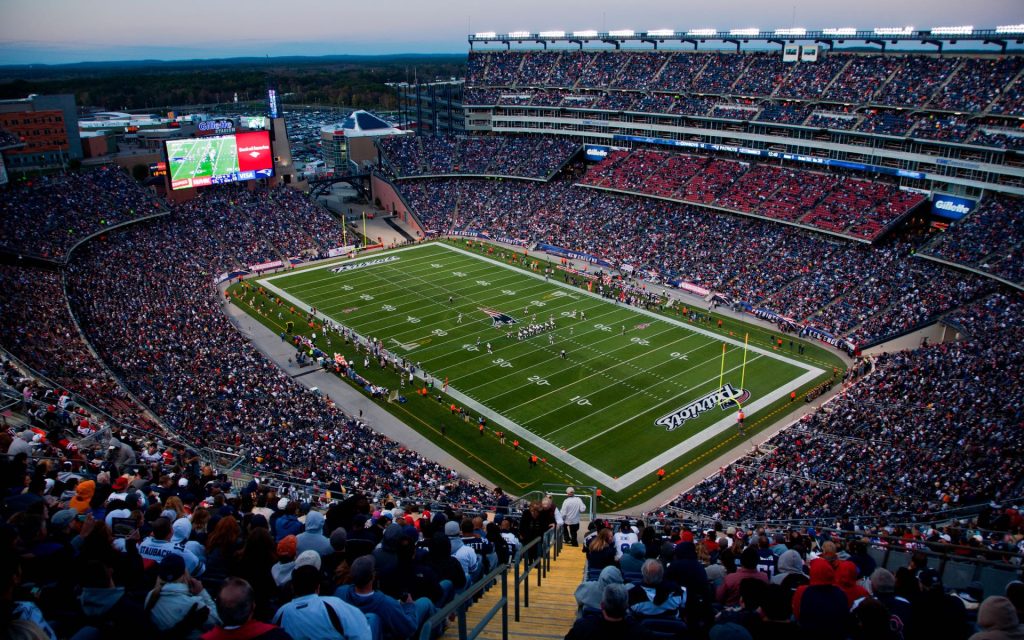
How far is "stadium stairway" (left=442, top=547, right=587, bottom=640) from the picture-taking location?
6949mm

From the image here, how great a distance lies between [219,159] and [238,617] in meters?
57.1

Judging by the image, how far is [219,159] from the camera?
55.2m

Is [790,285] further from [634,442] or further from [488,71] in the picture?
[488,71]

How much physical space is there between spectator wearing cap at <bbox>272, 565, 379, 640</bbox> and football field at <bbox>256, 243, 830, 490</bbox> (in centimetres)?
2216

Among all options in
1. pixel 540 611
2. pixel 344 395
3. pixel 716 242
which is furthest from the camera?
pixel 716 242

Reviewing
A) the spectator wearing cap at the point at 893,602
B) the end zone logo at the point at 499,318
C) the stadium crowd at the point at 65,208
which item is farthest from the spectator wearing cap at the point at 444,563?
the stadium crowd at the point at 65,208

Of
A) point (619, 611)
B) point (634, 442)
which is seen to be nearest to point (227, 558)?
point (619, 611)

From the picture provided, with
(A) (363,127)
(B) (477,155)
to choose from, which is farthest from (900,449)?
(A) (363,127)

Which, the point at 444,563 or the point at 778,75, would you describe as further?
the point at 778,75

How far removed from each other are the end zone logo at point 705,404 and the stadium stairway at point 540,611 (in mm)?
20490

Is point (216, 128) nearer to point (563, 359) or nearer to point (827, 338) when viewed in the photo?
point (563, 359)

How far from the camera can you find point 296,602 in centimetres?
487

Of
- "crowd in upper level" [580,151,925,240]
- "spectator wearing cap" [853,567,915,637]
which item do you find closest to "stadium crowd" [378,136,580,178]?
"crowd in upper level" [580,151,925,240]

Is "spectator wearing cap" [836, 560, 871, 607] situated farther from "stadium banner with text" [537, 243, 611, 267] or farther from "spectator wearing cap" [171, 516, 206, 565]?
"stadium banner with text" [537, 243, 611, 267]
